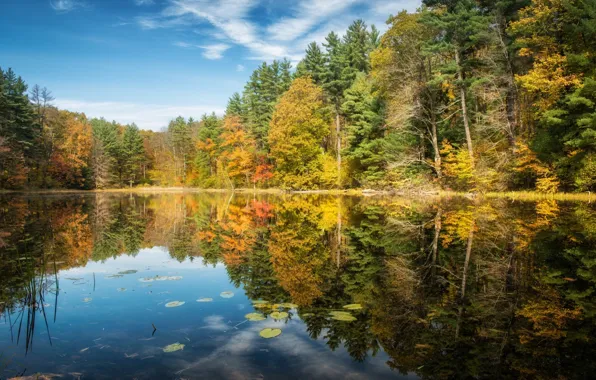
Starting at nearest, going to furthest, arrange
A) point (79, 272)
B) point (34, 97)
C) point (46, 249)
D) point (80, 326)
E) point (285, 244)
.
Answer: point (80, 326) < point (79, 272) < point (46, 249) < point (285, 244) < point (34, 97)

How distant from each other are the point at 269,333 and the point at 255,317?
60 cm

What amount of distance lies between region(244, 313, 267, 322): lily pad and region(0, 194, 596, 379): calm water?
0.26ft

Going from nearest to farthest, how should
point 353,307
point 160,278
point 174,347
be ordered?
point 174,347, point 353,307, point 160,278

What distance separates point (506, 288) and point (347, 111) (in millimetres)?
33203

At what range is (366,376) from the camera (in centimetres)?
319

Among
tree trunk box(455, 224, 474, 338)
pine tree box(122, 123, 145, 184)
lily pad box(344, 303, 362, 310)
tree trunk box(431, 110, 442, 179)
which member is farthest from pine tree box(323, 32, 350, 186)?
pine tree box(122, 123, 145, 184)

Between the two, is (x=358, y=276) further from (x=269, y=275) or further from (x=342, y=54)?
(x=342, y=54)

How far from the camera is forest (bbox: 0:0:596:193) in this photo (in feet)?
64.0

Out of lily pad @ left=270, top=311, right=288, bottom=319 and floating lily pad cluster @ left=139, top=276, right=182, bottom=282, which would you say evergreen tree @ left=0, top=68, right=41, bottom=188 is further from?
lily pad @ left=270, top=311, right=288, bottom=319

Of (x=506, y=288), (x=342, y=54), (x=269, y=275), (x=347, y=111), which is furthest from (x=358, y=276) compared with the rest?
(x=342, y=54)

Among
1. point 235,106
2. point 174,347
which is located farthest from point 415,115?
point 235,106

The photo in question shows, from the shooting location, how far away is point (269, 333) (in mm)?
4133

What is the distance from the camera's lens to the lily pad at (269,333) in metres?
4.06

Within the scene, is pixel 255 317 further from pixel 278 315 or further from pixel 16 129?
pixel 16 129
